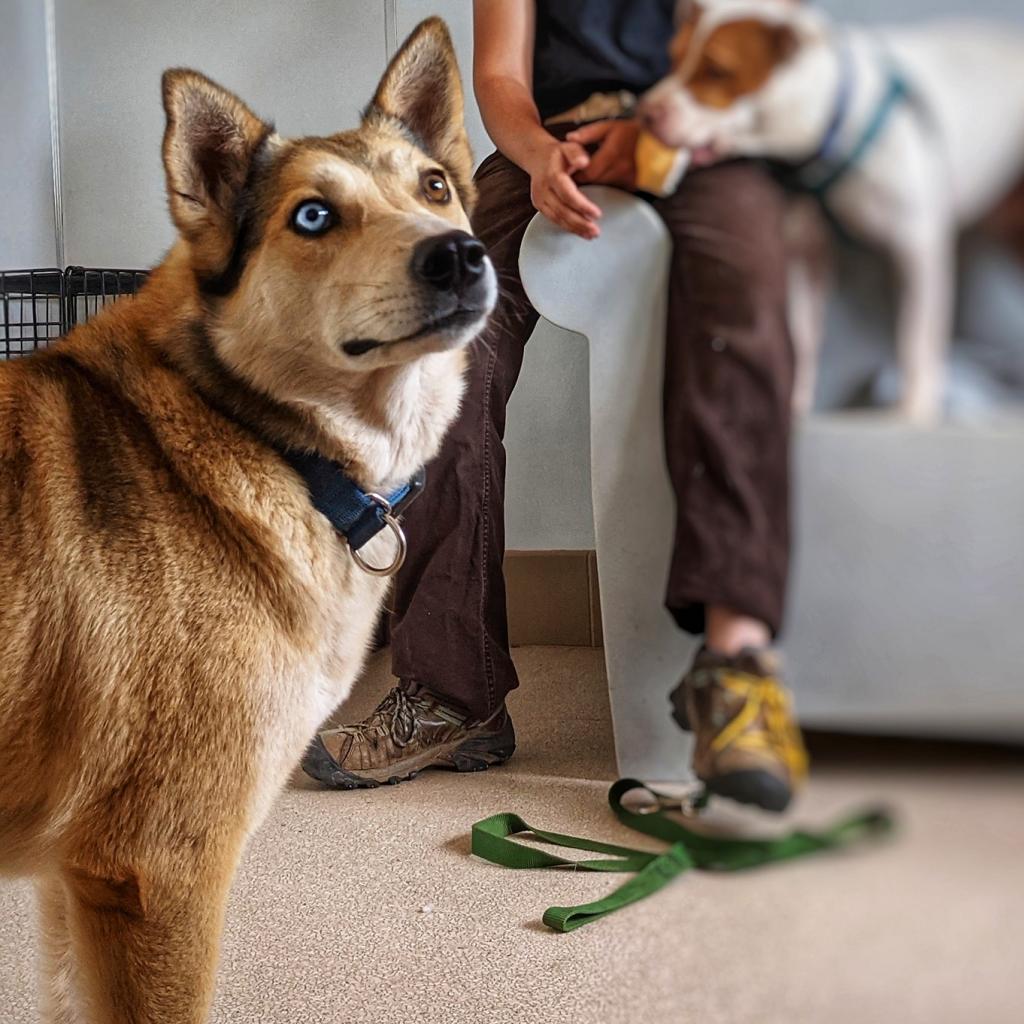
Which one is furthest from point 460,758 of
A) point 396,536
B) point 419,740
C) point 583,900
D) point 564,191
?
point 564,191

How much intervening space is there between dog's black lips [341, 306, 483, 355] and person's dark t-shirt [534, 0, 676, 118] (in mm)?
225

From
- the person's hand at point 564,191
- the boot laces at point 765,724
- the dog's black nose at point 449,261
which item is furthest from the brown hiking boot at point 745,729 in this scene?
the dog's black nose at point 449,261

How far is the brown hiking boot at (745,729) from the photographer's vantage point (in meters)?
0.19

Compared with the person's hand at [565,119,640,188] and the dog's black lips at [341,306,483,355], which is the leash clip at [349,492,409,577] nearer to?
the dog's black lips at [341,306,483,355]

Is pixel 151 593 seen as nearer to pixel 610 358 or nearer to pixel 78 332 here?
pixel 78 332

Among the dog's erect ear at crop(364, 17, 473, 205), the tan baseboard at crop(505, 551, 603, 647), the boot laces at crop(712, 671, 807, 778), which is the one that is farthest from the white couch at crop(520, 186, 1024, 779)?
the dog's erect ear at crop(364, 17, 473, 205)

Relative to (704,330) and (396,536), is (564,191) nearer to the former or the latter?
(704,330)

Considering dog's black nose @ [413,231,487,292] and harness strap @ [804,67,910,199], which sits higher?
harness strap @ [804,67,910,199]

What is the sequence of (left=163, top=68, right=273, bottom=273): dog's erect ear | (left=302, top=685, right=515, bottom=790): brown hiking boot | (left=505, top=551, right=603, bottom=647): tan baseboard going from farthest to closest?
(left=302, top=685, right=515, bottom=790): brown hiking boot
(left=163, top=68, right=273, bottom=273): dog's erect ear
(left=505, top=551, right=603, bottom=647): tan baseboard

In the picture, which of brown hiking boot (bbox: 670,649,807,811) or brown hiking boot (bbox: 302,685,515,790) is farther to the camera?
brown hiking boot (bbox: 302,685,515,790)

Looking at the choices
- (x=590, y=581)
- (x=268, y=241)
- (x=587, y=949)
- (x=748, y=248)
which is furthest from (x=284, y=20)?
(x=587, y=949)

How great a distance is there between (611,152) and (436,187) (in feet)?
1.18

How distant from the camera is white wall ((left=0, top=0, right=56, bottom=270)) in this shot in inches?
20.7

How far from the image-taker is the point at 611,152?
23 centimetres
